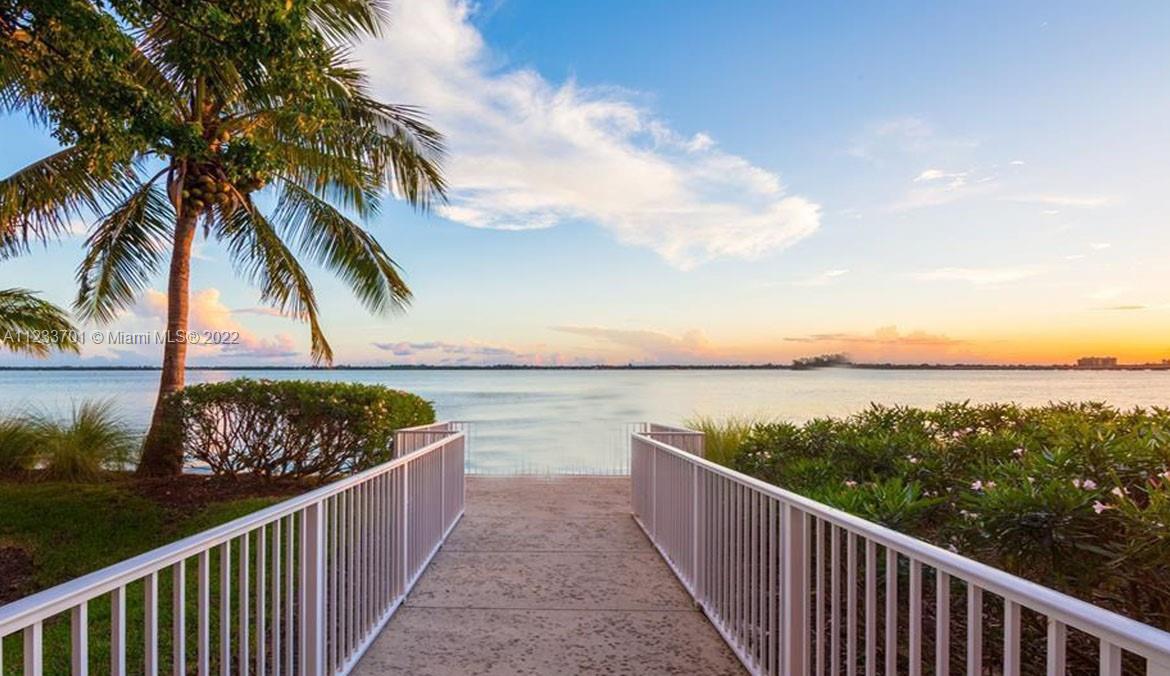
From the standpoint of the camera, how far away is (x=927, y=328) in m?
24.0

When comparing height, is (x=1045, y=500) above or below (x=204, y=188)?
below

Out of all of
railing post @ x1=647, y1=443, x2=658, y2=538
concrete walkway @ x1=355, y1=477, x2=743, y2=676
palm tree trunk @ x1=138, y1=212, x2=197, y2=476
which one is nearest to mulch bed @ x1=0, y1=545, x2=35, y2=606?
palm tree trunk @ x1=138, y1=212, x2=197, y2=476

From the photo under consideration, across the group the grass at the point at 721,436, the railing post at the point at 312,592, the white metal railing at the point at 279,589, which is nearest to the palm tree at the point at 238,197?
the white metal railing at the point at 279,589

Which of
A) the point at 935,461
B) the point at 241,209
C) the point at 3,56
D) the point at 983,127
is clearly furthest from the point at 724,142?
the point at 3,56

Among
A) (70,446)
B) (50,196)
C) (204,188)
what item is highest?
(204,188)

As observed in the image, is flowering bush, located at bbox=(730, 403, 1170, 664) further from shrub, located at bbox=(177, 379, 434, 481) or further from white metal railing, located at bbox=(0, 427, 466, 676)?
shrub, located at bbox=(177, 379, 434, 481)

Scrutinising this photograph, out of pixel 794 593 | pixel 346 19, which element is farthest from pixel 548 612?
pixel 346 19

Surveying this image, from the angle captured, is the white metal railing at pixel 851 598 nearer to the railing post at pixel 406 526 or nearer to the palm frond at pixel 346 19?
the railing post at pixel 406 526

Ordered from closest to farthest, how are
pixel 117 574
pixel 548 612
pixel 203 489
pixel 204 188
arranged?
pixel 117 574 → pixel 548 612 → pixel 203 489 → pixel 204 188

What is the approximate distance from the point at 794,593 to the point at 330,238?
908 centimetres

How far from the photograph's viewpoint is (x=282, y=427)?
342 inches

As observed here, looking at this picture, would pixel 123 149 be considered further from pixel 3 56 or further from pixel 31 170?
pixel 31 170

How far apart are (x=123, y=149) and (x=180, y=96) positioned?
496cm

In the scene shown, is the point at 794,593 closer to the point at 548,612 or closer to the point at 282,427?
the point at 548,612
